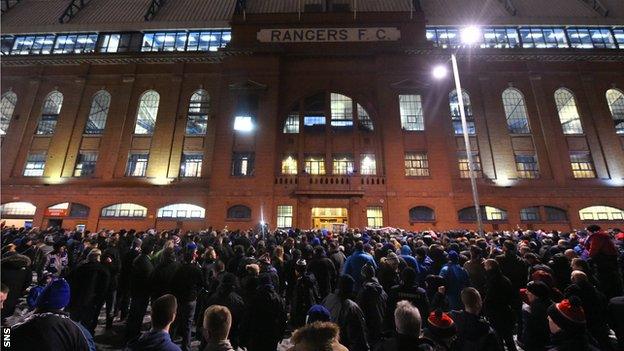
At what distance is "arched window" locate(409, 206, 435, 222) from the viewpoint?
74.6 ft

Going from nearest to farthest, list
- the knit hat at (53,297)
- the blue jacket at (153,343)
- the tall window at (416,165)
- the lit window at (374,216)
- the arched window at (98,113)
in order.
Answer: the blue jacket at (153,343), the knit hat at (53,297), the lit window at (374,216), the tall window at (416,165), the arched window at (98,113)

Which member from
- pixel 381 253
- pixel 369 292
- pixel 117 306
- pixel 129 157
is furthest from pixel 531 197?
pixel 129 157

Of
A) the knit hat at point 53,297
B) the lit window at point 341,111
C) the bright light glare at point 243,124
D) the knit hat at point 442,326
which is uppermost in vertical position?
the lit window at point 341,111

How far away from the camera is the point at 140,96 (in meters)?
27.7

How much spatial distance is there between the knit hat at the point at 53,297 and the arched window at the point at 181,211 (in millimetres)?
22062

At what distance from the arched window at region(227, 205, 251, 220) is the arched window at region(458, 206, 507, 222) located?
16.9m

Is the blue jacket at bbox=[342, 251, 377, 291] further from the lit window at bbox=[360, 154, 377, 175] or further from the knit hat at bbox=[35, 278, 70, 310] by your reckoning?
the lit window at bbox=[360, 154, 377, 175]

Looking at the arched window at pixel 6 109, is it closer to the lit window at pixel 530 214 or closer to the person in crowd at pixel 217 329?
the person in crowd at pixel 217 329

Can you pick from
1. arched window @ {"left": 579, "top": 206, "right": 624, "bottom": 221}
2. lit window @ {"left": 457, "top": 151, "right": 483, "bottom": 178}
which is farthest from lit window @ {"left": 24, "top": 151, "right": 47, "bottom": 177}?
arched window @ {"left": 579, "top": 206, "right": 624, "bottom": 221}

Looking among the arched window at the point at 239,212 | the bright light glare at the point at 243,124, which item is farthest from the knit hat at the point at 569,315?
the bright light glare at the point at 243,124

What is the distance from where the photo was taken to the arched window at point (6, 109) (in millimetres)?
27606

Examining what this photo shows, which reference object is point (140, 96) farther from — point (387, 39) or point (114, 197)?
point (387, 39)

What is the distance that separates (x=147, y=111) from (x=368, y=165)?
70.5 feet

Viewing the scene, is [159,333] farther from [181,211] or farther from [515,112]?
[515,112]
